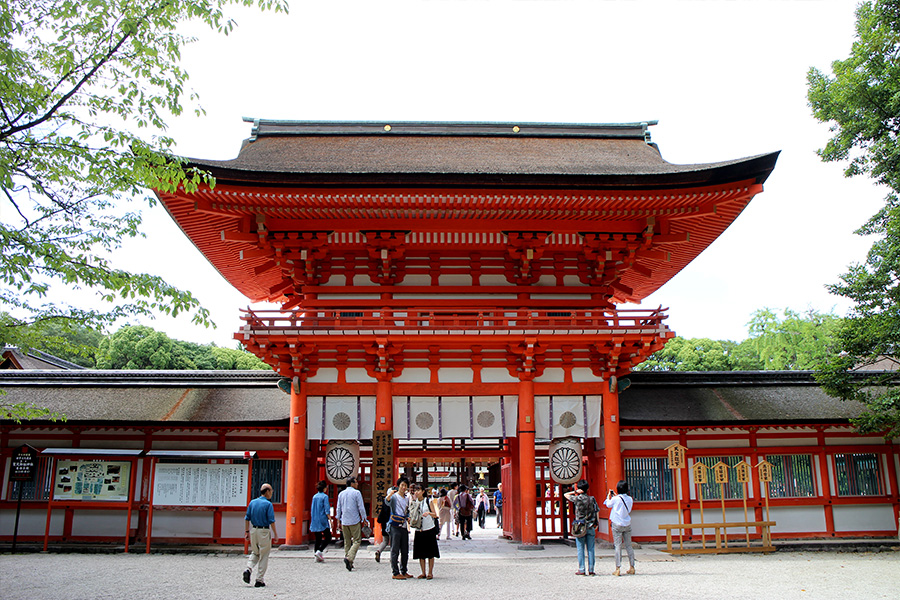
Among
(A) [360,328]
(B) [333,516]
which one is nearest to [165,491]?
(B) [333,516]

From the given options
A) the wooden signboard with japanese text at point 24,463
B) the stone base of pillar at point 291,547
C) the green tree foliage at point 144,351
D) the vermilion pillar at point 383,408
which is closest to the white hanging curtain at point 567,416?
the vermilion pillar at point 383,408

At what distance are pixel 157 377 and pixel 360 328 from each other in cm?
668

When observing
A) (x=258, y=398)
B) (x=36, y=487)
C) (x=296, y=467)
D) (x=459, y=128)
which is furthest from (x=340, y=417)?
(x=459, y=128)

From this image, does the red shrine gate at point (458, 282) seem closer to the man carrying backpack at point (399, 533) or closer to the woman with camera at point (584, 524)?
the woman with camera at point (584, 524)

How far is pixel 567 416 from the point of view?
47.6 feet

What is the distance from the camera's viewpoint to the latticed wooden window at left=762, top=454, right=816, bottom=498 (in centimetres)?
1545

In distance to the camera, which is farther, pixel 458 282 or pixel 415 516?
pixel 458 282

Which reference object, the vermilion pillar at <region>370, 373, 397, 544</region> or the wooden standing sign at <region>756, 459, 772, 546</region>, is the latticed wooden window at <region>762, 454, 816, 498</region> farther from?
the vermilion pillar at <region>370, 373, 397, 544</region>

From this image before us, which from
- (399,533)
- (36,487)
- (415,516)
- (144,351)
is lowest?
(399,533)

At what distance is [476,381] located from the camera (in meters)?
14.4

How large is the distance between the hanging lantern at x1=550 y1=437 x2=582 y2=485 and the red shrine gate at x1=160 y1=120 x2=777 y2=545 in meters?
0.06

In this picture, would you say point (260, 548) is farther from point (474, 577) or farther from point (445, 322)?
point (445, 322)

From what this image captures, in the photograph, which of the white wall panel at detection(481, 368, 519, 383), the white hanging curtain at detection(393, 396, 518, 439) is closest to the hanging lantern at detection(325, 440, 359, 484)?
the white hanging curtain at detection(393, 396, 518, 439)

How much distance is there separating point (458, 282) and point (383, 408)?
10.4ft
